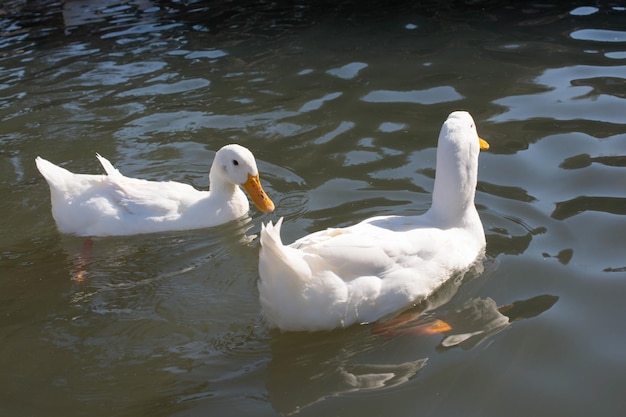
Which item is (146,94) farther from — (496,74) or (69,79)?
(496,74)

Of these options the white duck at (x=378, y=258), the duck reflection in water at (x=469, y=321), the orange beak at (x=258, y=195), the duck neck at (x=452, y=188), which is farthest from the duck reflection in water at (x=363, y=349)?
the orange beak at (x=258, y=195)

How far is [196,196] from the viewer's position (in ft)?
20.6

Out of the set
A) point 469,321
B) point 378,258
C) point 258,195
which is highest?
point 378,258

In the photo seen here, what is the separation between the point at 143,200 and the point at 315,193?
1.42m

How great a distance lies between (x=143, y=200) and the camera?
A: 6113mm

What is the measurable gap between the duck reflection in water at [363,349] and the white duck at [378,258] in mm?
110

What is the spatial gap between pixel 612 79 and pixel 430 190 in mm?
3118

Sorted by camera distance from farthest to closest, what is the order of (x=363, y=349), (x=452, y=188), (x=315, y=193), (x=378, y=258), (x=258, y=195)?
1. (x=315, y=193)
2. (x=258, y=195)
3. (x=452, y=188)
4. (x=378, y=258)
5. (x=363, y=349)

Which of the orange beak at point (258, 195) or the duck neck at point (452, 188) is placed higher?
the duck neck at point (452, 188)

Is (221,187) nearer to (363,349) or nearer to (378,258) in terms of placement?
(378,258)

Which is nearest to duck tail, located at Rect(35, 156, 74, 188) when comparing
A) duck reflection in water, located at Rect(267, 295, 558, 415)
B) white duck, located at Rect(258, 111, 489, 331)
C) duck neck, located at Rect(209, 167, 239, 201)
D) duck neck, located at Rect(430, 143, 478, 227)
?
duck neck, located at Rect(209, 167, 239, 201)

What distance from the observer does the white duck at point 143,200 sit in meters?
6.06

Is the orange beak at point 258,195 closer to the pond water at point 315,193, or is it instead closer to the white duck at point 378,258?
the pond water at point 315,193

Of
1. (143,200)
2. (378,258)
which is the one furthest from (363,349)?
(143,200)
